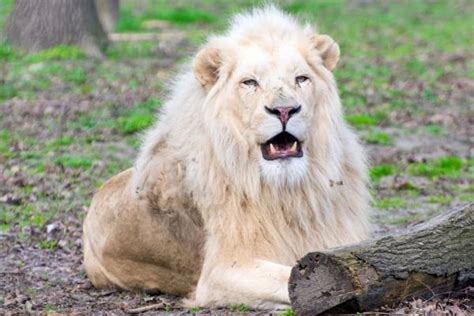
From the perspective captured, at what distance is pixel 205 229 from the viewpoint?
21.6 ft

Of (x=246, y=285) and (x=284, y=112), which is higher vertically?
(x=284, y=112)

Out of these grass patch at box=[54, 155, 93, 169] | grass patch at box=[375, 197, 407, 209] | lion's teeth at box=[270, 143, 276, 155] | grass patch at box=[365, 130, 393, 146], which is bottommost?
grass patch at box=[375, 197, 407, 209]

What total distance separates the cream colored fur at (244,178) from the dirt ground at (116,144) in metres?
0.28

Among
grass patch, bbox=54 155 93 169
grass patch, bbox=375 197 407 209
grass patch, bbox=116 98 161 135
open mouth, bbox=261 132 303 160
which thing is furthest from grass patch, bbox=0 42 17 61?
open mouth, bbox=261 132 303 160

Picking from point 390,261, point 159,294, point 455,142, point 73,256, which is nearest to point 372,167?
point 455,142

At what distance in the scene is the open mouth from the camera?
6250mm

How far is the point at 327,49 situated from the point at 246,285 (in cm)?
146

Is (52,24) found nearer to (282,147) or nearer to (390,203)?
(390,203)

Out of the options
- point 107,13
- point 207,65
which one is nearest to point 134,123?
point 207,65

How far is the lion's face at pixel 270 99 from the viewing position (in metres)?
6.16

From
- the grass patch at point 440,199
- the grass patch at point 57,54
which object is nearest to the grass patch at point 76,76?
the grass patch at point 57,54

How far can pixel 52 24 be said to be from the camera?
15695 mm

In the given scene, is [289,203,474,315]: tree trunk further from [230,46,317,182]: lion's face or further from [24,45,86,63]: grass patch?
[24,45,86,63]: grass patch

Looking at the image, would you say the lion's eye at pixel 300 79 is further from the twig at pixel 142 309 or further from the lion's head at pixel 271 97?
the twig at pixel 142 309
